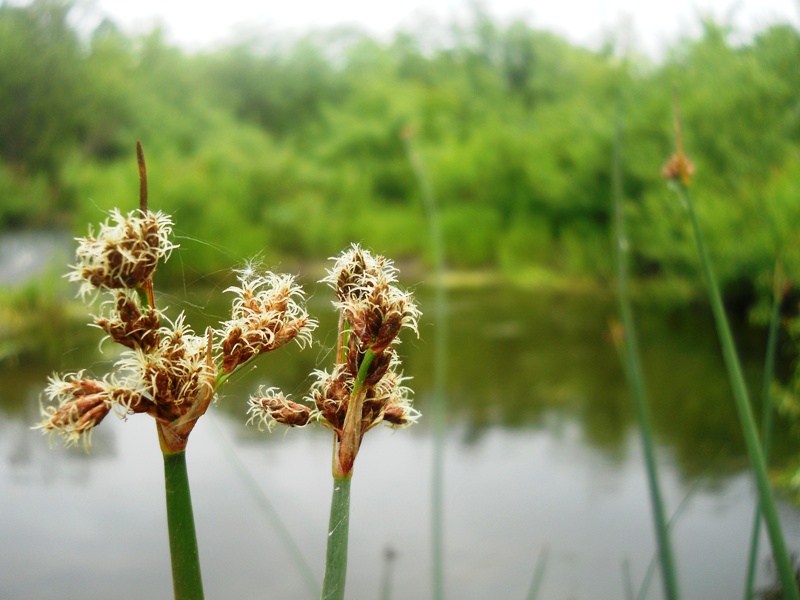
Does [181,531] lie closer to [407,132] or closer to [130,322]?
[130,322]

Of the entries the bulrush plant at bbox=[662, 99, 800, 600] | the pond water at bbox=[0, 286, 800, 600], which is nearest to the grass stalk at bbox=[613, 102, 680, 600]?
the bulrush plant at bbox=[662, 99, 800, 600]

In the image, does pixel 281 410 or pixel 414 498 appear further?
pixel 414 498

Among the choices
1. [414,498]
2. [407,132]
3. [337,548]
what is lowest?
[414,498]

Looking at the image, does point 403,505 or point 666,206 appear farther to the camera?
point 666,206

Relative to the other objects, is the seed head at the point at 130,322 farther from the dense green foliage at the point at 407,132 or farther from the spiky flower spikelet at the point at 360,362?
the dense green foliage at the point at 407,132

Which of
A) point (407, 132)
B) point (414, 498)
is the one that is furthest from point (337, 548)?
point (414, 498)

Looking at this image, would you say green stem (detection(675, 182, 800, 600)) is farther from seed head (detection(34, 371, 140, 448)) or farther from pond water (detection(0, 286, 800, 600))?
pond water (detection(0, 286, 800, 600))

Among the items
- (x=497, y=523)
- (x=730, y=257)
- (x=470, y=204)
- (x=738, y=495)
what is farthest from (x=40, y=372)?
(x=470, y=204)

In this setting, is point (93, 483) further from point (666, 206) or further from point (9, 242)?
point (666, 206)
